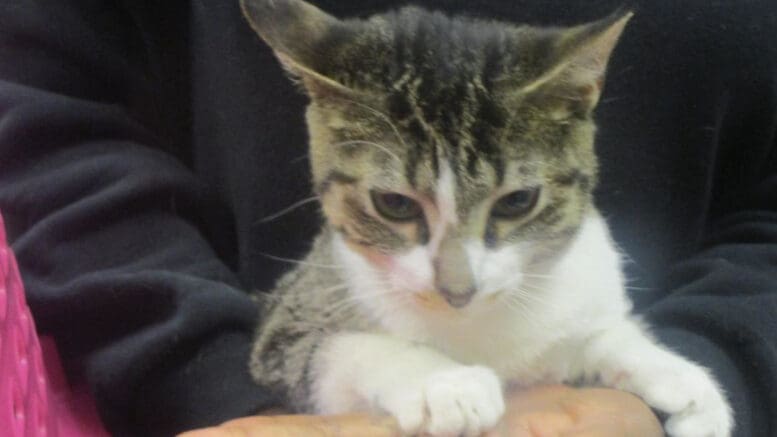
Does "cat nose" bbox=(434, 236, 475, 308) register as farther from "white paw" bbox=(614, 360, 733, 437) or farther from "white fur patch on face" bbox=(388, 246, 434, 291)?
"white paw" bbox=(614, 360, 733, 437)

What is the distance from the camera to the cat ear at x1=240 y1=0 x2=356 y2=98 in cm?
66

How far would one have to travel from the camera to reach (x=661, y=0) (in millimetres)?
781

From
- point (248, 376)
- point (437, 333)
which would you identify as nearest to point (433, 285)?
point (437, 333)

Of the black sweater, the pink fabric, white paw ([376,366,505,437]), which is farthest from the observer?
the black sweater

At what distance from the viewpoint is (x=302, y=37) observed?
2.22 feet

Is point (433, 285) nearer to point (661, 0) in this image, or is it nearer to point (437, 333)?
point (437, 333)

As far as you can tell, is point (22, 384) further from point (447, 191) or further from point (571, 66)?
point (571, 66)

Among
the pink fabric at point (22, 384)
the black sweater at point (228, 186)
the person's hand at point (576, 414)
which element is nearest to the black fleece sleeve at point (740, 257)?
the black sweater at point (228, 186)

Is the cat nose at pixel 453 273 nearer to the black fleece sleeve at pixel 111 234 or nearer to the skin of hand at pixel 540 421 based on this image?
the skin of hand at pixel 540 421

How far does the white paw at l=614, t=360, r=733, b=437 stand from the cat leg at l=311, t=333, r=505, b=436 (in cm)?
17

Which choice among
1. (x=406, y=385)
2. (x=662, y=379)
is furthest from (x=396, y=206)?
(x=662, y=379)

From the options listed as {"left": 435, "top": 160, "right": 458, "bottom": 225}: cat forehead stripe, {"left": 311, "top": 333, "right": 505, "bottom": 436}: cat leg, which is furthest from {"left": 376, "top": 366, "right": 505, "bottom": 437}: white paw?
{"left": 435, "top": 160, "right": 458, "bottom": 225}: cat forehead stripe

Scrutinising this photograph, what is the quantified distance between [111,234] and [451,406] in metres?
0.46

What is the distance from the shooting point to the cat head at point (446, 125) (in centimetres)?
68
